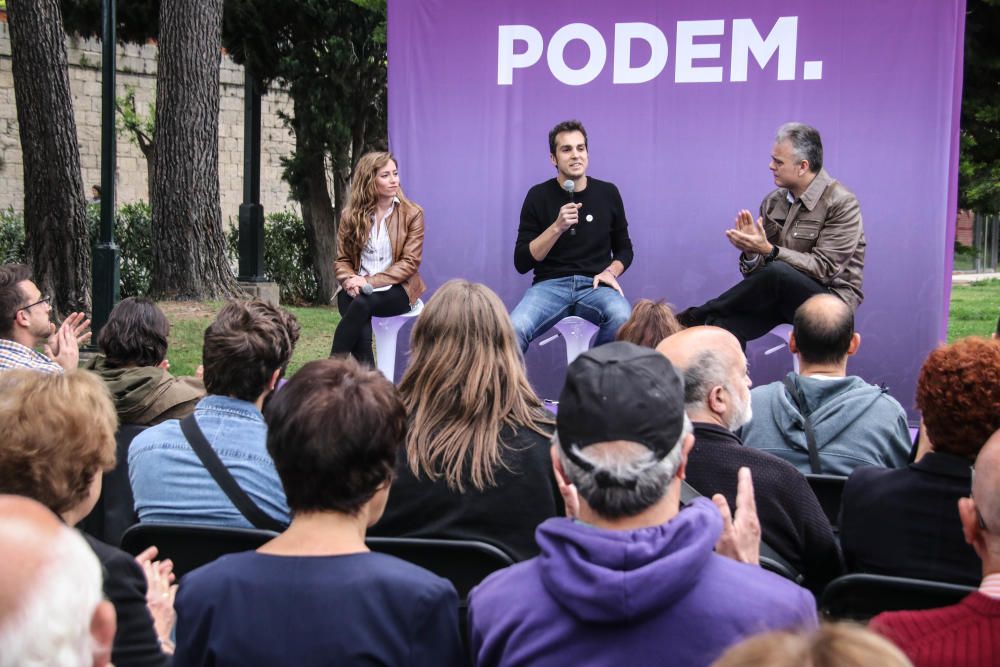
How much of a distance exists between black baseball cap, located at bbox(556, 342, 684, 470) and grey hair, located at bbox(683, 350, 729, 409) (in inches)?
36.2

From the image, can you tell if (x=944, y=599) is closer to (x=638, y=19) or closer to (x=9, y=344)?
(x=9, y=344)

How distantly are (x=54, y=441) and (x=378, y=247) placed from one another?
3983 millimetres

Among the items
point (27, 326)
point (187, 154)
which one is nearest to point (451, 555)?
point (27, 326)

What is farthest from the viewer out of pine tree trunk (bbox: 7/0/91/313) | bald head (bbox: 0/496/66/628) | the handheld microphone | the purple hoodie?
pine tree trunk (bbox: 7/0/91/313)

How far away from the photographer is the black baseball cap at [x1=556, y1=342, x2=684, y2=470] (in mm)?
1544

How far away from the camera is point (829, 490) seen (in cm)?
269

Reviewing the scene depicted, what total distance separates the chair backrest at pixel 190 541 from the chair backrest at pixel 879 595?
1171 millimetres

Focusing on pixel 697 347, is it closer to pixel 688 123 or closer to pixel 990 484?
pixel 990 484

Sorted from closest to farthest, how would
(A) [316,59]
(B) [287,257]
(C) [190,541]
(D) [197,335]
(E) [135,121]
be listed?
(C) [190,541]
(D) [197,335]
(A) [316,59]
(B) [287,257]
(E) [135,121]

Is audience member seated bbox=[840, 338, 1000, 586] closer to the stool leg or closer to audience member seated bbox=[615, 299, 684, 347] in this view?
audience member seated bbox=[615, 299, 684, 347]

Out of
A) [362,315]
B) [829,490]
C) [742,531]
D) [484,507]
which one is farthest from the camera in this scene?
[362,315]

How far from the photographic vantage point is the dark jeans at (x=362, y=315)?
18.5ft

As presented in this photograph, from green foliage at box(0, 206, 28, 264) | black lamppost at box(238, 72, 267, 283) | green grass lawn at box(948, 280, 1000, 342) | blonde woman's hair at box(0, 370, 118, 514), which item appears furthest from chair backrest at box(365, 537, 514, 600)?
green foliage at box(0, 206, 28, 264)

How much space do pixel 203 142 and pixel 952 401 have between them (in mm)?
9202
